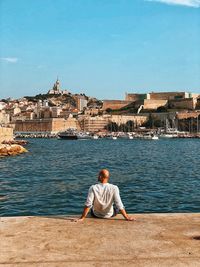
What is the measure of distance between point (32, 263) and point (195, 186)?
11154 mm

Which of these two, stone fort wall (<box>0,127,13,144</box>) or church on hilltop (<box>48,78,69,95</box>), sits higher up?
church on hilltop (<box>48,78,69,95</box>)

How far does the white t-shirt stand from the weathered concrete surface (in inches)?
5.2

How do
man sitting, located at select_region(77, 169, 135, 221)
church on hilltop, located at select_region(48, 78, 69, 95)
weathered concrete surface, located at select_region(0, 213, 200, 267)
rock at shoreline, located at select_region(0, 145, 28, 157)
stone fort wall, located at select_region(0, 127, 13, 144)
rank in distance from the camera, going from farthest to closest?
1. church on hilltop, located at select_region(48, 78, 69, 95)
2. stone fort wall, located at select_region(0, 127, 13, 144)
3. rock at shoreline, located at select_region(0, 145, 28, 157)
4. man sitting, located at select_region(77, 169, 135, 221)
5. weathered concrete surface, located at select_region(0, 213, 200, 267)

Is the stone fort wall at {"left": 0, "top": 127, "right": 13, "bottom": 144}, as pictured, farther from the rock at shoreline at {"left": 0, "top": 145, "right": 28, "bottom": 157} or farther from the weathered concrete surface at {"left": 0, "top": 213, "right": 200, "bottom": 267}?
the weathered concrete surface at {"left": 0, "top": 213, "right": 200, "bottom": 267}

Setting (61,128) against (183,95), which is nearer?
(61,128)

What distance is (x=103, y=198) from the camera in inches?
204

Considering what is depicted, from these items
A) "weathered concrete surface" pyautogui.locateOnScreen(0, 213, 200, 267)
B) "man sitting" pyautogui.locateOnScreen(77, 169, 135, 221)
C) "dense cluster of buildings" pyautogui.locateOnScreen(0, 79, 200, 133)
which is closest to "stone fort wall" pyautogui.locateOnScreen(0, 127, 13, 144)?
"man sitting" pyautogui.locateOnScreen(77, 169, 135, 221)

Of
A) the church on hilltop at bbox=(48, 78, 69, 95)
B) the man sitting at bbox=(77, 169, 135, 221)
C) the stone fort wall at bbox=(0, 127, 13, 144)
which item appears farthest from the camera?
the church on hilltop at bbox=(48, 78, 69, 95)

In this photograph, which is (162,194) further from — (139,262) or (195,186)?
(139,262)

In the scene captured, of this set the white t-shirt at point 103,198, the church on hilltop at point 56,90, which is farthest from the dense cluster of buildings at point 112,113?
the white t-shirt at point 103,198

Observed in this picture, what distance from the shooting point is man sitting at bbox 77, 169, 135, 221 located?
201 inches

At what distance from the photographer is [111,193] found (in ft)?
16.8

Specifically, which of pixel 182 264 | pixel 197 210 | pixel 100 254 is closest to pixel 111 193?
pixel 100 254

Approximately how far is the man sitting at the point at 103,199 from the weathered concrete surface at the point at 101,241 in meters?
0.12
